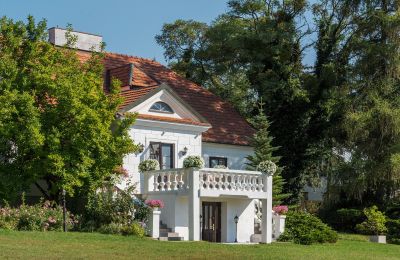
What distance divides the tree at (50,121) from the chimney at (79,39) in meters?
7.62

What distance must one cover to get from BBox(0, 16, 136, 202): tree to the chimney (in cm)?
762

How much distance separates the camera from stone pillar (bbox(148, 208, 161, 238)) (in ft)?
90.1

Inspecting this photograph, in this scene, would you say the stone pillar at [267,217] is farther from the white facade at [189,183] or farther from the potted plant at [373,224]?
the potted plant at [373,224]

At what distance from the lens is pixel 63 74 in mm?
28156

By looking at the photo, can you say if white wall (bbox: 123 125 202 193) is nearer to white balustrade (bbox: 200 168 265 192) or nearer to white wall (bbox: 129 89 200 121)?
white wall (bbox: 129 89 200 121)

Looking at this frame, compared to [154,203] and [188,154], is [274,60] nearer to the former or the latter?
[188,154]

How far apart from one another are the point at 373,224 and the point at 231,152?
23.9 feet

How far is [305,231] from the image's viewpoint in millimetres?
30500

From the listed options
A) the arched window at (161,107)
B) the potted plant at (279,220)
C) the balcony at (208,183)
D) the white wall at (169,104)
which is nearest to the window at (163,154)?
the white wall at (169,104)

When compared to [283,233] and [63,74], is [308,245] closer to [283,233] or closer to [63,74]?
[283,233]

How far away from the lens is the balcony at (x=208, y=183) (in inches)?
1131

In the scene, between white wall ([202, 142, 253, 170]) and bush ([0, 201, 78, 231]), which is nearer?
bush ([0, 201, 78, 231])

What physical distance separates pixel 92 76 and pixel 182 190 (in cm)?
522

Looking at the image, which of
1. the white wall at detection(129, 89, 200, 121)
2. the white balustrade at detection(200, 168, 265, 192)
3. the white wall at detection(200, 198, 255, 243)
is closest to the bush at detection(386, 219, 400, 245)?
the white wall at detection(200, 198, 255, 243)
